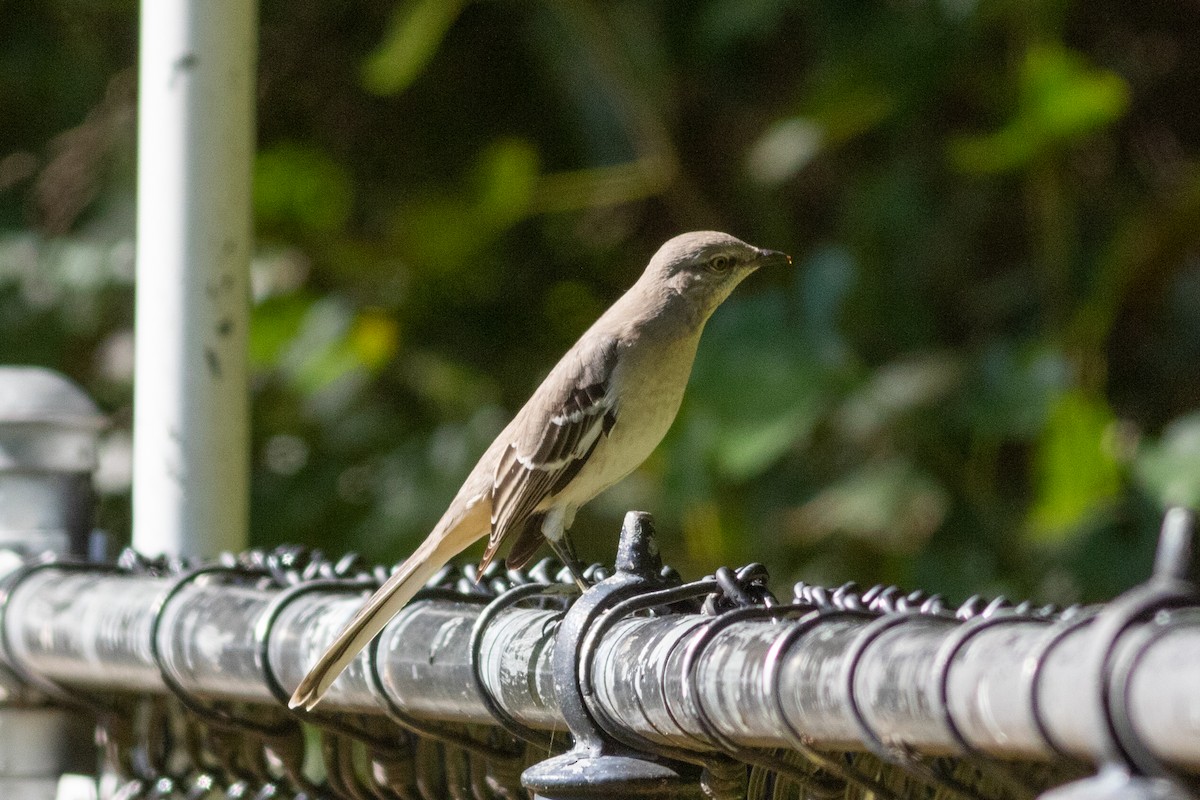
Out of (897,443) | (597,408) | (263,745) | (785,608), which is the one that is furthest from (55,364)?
(785,608)

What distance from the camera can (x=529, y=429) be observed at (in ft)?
12.7

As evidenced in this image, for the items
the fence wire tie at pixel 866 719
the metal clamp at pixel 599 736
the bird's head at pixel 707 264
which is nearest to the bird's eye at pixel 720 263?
the bird's head at pixel 707 264

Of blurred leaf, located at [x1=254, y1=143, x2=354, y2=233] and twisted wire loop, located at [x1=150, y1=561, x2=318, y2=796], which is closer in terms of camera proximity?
twisted wire loop, located at [x1=150, y1=561, x2=318, y2=796]

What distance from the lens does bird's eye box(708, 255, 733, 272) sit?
4328 millimetres

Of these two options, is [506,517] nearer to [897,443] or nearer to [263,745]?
[263,745]

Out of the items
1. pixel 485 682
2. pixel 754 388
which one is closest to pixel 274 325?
pixel 754 388

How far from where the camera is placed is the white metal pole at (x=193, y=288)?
11.2 feet

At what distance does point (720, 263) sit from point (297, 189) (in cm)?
336

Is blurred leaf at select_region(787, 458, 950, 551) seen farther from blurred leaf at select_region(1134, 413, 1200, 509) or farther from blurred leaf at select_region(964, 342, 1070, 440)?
blurred leaf at select_region(1134, 413, 1200, 509)

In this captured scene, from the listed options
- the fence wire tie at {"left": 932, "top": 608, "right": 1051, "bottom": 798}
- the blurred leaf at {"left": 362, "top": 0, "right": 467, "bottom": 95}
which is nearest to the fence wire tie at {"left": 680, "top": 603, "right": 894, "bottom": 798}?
the fence wire tie at {"left": 932, "top": 608, "right": 1051, "bottom": 798}

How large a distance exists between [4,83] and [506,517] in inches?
244

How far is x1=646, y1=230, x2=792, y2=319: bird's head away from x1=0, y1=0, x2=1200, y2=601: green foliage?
1.47m

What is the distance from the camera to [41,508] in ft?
10.9

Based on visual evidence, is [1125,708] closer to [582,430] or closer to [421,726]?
[421,726]
